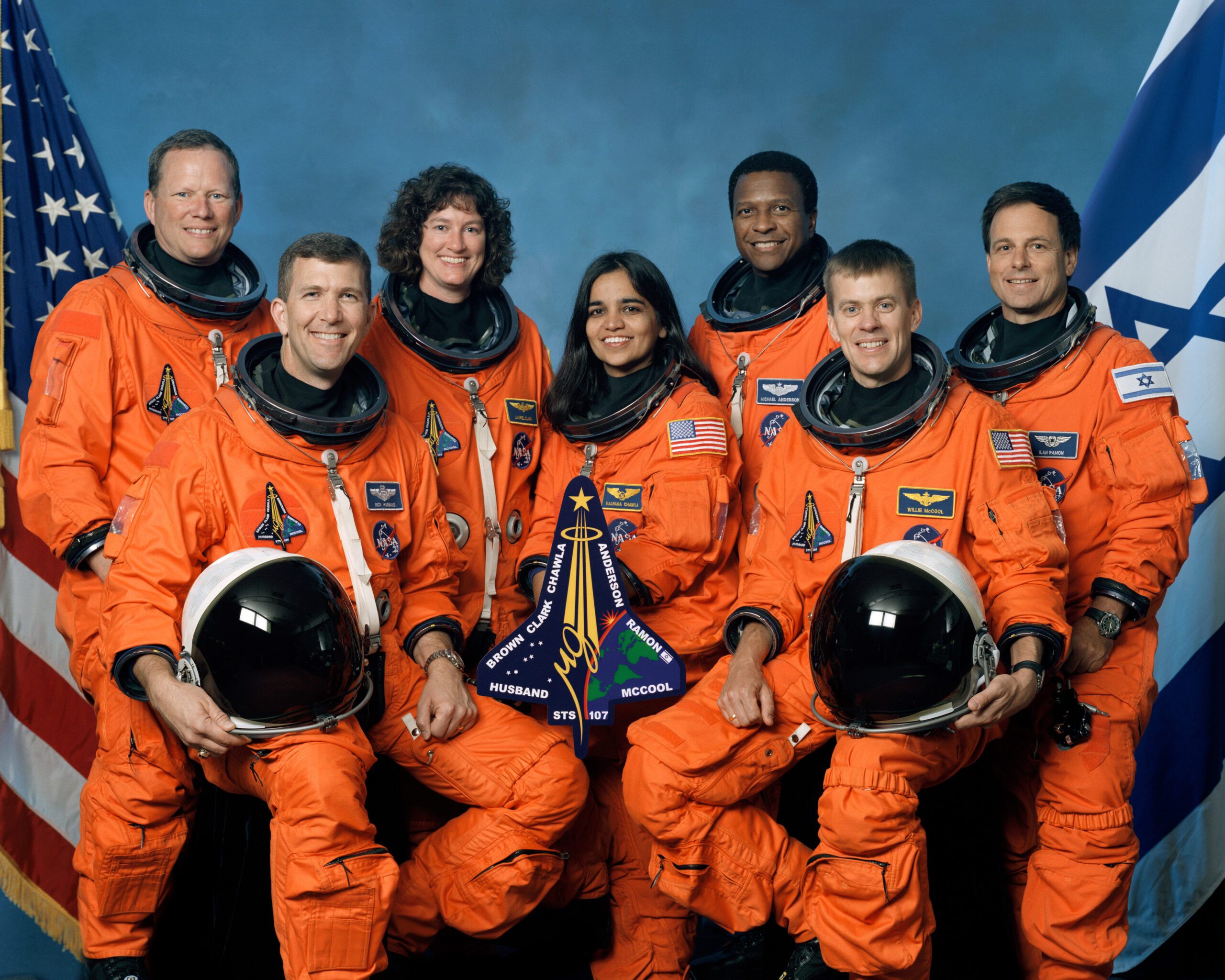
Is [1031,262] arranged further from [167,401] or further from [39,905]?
[39,905]

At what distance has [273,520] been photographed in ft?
8.94

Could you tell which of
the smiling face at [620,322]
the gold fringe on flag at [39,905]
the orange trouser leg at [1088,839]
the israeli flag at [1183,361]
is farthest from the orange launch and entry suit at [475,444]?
the israeli flag at [1183,361]

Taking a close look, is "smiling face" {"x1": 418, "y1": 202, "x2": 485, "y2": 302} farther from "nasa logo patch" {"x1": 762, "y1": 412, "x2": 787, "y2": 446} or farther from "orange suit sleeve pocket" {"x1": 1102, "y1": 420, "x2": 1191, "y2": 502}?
"orange suit sleeve pocket" {"x1": 1102, "y1": 420, "x2": 1191, "y2": 502}

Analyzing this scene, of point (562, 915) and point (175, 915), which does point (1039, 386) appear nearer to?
point (562, 915)

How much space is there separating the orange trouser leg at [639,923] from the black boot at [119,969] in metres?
1.16

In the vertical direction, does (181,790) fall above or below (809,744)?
below

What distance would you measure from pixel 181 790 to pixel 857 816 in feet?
5.26

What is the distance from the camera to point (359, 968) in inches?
93.1

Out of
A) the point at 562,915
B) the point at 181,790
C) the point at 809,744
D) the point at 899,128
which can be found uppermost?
the point at 899,128

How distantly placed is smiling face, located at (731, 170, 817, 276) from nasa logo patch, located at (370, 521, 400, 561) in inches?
59.3

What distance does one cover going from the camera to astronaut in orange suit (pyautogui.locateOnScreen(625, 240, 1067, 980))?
2453mm

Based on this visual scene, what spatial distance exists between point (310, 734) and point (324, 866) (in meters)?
0.29

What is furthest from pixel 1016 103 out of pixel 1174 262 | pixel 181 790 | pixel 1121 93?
pixel 181 790

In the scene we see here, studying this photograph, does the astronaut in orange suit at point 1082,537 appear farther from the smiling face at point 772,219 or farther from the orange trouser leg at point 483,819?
the orange trouser leg at point 483,819
